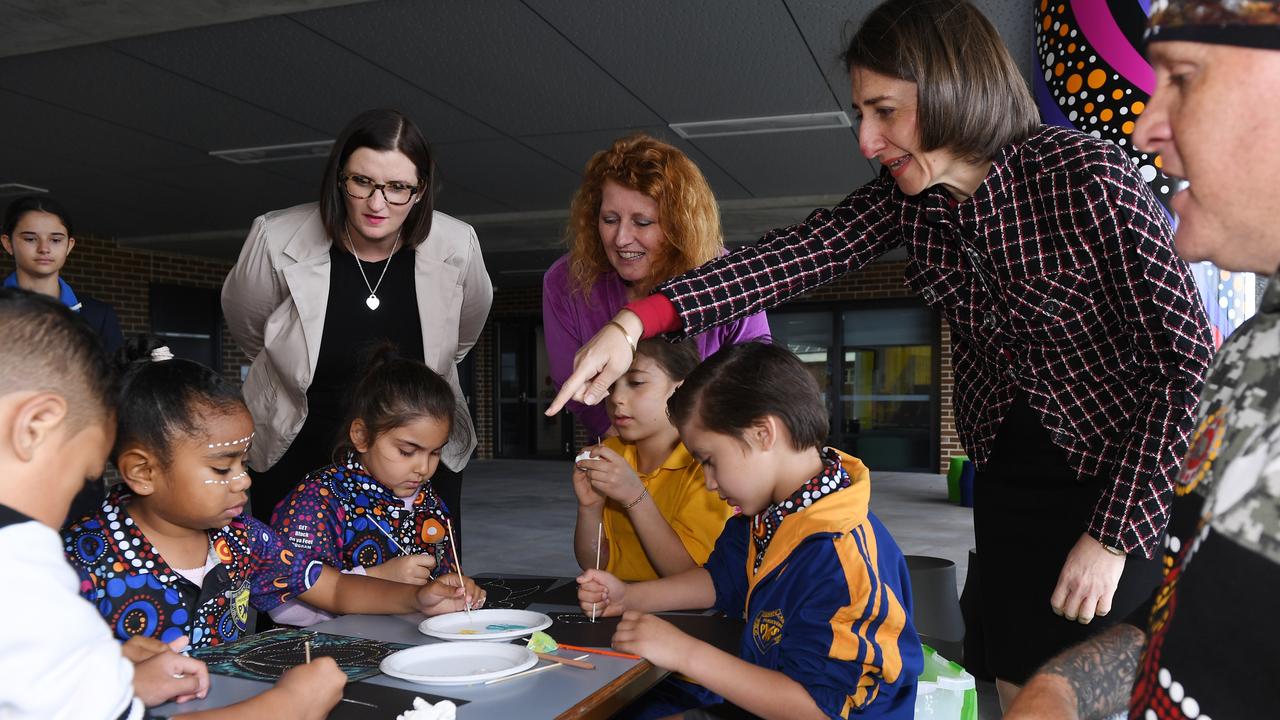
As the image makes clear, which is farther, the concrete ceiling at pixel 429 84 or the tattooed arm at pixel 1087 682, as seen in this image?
the concrete ceiling at pixel 429 84

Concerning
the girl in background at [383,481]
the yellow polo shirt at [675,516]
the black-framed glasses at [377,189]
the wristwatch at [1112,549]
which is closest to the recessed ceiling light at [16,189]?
the black-framed glasses at [377,189]

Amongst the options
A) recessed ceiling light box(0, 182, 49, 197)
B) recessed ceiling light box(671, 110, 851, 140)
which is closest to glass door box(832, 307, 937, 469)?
recessed ceiling light box(671, 110, 851, 140)

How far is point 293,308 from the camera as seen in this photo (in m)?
2.38

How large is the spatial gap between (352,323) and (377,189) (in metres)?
0.37

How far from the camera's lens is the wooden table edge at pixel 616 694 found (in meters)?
1.22

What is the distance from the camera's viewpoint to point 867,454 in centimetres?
1152

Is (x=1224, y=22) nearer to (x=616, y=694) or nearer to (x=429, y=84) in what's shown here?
(x=616, y=694)

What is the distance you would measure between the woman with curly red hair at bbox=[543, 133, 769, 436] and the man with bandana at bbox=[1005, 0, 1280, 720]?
5.21 feet

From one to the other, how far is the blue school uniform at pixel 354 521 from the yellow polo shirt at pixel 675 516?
0.41 metres

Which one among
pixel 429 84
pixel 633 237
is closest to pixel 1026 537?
pixel 633 237

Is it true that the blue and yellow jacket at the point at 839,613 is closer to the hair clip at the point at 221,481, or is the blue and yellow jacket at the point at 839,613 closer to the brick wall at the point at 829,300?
the hair clip at the point at 221,481

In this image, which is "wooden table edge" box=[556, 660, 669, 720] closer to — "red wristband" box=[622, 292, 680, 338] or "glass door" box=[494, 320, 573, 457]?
"red wristband" box=[622, 292, 680, 338]

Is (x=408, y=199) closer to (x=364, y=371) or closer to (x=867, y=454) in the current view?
(x=364, y=371)

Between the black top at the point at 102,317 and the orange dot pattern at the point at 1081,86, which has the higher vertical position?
the orange dot pattern at the point at 1081,86
